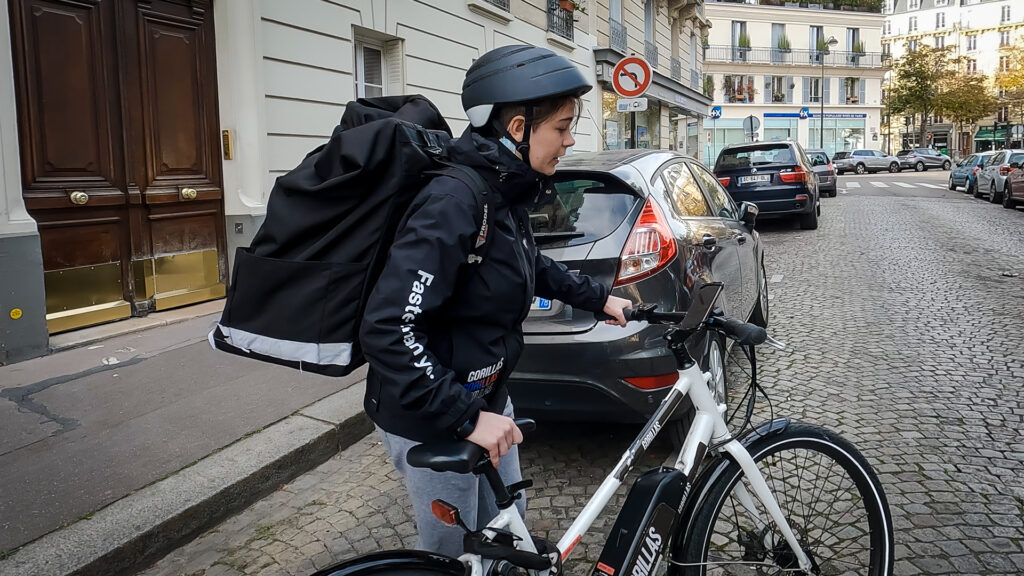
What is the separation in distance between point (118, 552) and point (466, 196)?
246cm

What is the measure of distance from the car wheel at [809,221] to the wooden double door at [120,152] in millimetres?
11629

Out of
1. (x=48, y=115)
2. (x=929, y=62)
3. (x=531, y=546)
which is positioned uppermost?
(x=929, y=62)

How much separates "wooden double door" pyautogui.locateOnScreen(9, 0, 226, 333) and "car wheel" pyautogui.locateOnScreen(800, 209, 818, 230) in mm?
11629

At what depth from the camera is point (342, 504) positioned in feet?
12.5

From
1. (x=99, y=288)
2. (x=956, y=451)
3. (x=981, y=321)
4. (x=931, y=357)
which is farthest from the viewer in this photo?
(x=981, y=321)

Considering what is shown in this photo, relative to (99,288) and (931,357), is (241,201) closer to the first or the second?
(99,288)

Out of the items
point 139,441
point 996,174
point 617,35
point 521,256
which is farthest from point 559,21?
point 521,256

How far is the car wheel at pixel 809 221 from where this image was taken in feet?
50.6

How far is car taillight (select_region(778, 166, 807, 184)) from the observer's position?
14844mm

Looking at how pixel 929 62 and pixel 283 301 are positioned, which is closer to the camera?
pixel 283 301

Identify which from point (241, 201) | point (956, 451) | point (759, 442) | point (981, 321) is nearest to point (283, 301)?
point (759, 442)

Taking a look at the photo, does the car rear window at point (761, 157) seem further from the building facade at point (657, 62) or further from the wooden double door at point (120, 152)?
the wooden double door at point (120, 152)

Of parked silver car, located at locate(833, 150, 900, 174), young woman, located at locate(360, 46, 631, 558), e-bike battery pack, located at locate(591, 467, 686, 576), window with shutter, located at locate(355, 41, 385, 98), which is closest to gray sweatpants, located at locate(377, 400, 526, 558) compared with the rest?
young woman, located at locate(360, 46, 631, 558)

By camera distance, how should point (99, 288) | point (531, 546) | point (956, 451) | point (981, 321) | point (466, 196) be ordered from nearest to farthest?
point (466, 196), point (531, 546), point (956, 451), point (99, 288), point (981, 321)
